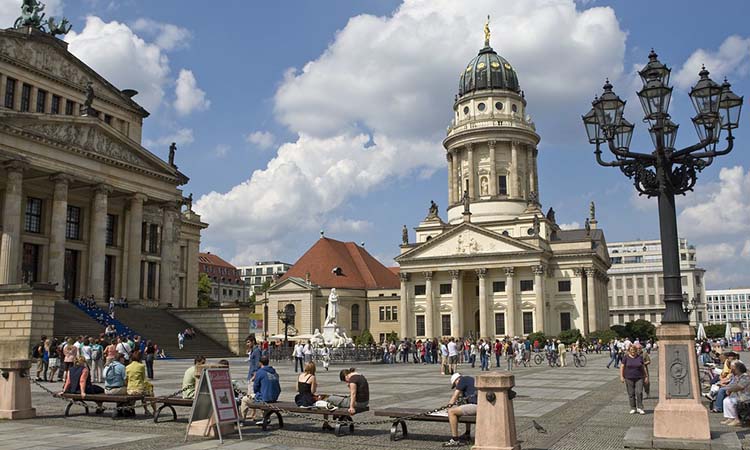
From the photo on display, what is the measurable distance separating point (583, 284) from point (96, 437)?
2925 inches

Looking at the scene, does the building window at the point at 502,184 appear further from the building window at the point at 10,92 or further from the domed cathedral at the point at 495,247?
the building window at the point at 10,92

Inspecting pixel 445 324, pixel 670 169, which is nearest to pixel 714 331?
pixel 445 324

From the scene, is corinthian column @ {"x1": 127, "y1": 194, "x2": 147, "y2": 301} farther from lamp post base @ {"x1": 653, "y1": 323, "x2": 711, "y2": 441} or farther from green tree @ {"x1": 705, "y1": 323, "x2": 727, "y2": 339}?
green tree @ {"x1": 705, "y1": 323, "x2": 727, "y2": 339}

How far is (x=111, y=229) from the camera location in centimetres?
5066

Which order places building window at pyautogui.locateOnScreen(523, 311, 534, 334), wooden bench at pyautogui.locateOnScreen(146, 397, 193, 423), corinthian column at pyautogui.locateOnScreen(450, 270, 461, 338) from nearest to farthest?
wooden bench at pyautogui.locateOnScreen(146, 397, 193, 423), building window at pyautogui.locateOnScreen(523, 311, 534, 334), corinthian column at pyautogui.locateOnScreen(450, 270, 461, 338)

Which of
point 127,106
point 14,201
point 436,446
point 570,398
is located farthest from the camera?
point 127,106

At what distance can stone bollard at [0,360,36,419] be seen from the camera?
14.7 meters

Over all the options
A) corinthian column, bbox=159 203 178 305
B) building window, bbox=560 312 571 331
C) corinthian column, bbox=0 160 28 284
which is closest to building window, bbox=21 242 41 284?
corinthian column, bbox=0 160 28 284

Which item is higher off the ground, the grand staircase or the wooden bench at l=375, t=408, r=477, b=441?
the grand staircase

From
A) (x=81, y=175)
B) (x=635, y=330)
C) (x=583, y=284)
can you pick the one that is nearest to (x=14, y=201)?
(x=81, y=175)

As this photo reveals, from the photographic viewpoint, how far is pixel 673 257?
11906mm

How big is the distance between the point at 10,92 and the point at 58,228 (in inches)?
418

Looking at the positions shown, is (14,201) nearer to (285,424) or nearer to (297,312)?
(285,424)

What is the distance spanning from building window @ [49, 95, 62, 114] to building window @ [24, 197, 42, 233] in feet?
23.1
